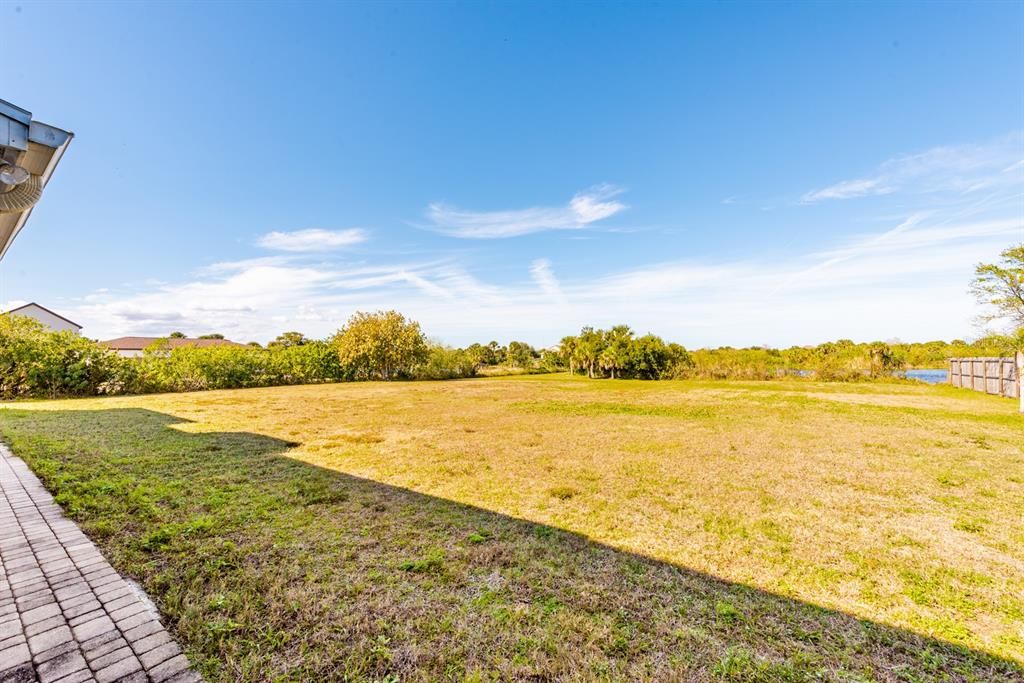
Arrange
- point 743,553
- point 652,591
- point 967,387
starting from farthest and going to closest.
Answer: point 967,387
point 743,553
point 652,591

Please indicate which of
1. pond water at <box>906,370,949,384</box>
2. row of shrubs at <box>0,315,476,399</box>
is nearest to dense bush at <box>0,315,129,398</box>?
row of shrubs at <box>0,315,476,399</box>

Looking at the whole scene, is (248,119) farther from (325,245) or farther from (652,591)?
(652,591)

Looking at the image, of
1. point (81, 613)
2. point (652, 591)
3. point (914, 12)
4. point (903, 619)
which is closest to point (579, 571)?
point (652, 591)

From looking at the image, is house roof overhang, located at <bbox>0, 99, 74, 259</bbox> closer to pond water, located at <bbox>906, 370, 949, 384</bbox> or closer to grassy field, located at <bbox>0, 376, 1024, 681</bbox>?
grassy field, located at <bbox>0, 376, 1024, 681</bbox>

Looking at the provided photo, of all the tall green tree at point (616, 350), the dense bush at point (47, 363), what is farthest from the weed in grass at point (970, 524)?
the tall green tree at point (616, 350)

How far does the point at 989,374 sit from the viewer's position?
13.3 m

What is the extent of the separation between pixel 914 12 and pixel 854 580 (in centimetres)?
1164

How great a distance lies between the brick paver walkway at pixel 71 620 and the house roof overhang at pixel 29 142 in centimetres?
225

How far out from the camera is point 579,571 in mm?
2531

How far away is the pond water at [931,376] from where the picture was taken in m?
17.3

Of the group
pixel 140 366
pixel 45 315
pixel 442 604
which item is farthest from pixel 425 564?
pixel 45 315

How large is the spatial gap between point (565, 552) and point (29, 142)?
4074mm

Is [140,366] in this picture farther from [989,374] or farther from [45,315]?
[45,315]

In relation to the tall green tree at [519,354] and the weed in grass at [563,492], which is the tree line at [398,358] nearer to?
the tall green tree at [519,354]
